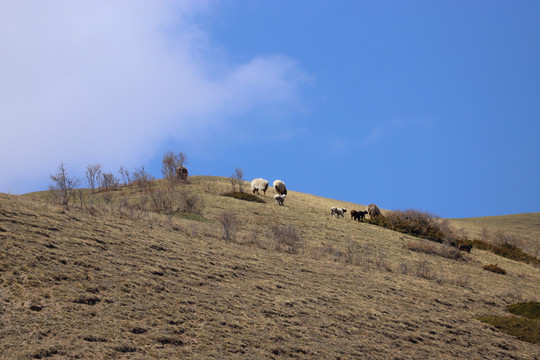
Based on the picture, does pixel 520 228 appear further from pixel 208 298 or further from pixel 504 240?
pixel 208 298

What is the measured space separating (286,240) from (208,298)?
373 inches

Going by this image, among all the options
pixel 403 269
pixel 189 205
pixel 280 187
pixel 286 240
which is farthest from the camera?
pixel 280 187

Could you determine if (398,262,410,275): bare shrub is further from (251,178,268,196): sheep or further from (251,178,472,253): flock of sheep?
(251,178,268,196): sheep

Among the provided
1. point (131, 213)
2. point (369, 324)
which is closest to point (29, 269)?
point (369, 324)

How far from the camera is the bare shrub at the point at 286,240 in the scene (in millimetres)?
17875

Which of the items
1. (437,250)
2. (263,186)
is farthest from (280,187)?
(437,250)

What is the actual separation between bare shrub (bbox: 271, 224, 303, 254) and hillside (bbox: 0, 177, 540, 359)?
0.24 m

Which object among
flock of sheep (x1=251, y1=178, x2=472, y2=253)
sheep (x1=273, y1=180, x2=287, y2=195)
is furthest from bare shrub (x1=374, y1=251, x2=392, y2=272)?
sheep (x1=273, y1=180, x2=287, y2=195)

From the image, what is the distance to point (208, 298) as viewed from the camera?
9.77m

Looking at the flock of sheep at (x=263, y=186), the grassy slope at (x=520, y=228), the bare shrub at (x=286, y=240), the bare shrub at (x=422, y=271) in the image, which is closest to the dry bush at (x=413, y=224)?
the grassy slope at (x=520, y=228)

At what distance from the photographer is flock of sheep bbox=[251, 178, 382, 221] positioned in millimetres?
33250

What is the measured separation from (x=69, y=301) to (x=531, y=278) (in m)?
23.5

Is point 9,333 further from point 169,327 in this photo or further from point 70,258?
point 70,258

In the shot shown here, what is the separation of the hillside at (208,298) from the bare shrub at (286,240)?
9.6 inches
